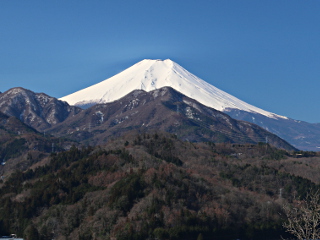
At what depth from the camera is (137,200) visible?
288 ft

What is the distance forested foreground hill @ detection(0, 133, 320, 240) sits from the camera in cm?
8188

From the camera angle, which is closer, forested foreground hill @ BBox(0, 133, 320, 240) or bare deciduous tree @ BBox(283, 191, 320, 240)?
bare deciduous tree @ BBox(283, 191, 320, 240)

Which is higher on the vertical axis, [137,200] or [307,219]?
[307,219]

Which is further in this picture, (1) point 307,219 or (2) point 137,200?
(2) point 137,200

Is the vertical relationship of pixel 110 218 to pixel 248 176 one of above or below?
below

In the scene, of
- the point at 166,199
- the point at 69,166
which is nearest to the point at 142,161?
the point at 69,166

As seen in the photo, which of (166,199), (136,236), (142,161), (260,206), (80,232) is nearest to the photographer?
(136,236)

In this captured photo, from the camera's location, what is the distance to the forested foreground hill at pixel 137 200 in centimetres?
8188

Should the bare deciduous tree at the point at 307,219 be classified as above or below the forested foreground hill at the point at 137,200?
above

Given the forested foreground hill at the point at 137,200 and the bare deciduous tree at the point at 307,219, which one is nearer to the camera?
the bare deciduous tree at the point at 307,219

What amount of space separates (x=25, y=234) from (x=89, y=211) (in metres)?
10.2

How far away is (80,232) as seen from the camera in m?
82.0

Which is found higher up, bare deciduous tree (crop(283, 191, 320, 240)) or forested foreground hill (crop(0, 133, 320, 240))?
bare deciduous tree (crop(283, 191, 320, 240))

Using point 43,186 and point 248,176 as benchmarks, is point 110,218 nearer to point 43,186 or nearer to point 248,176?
point 43,186
